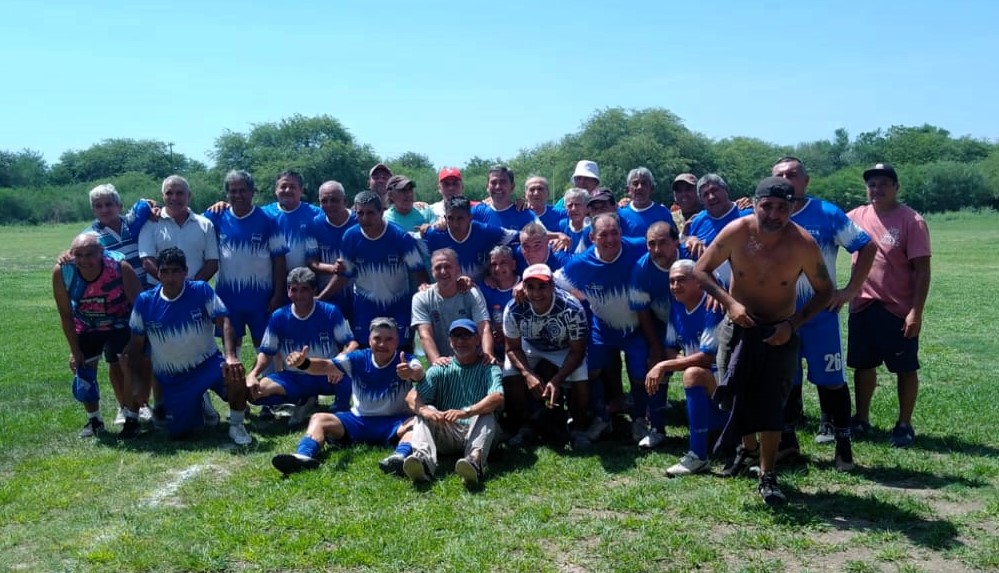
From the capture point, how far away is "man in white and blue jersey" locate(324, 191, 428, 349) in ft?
25.5

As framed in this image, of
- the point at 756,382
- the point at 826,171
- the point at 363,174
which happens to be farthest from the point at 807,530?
the point at 826,171

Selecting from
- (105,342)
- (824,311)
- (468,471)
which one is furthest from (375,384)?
(824,311)

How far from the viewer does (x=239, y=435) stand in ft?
23.9

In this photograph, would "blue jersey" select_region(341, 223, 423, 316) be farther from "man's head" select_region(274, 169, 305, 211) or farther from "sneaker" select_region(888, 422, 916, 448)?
"sneaker" select_region(888, 422, 916, 448)

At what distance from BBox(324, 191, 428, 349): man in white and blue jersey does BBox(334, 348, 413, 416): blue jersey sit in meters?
0.96

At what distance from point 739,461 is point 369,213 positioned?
12.1ft

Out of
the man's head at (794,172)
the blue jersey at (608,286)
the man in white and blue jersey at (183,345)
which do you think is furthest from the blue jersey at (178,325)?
the man's head at (794,172)

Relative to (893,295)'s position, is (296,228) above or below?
above

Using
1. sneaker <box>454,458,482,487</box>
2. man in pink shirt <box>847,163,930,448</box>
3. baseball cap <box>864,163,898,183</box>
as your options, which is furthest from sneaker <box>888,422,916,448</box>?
sneaker <box>454,458,482,487</box>

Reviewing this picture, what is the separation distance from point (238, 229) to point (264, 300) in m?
0.71

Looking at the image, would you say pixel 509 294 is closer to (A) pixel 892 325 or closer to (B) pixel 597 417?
(B) pixel 597 417

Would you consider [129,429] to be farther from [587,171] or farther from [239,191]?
[587,171]

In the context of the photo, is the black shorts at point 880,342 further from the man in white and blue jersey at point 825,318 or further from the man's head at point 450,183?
the man's head at point 450,183

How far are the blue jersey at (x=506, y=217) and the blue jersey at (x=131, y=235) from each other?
3111mm
